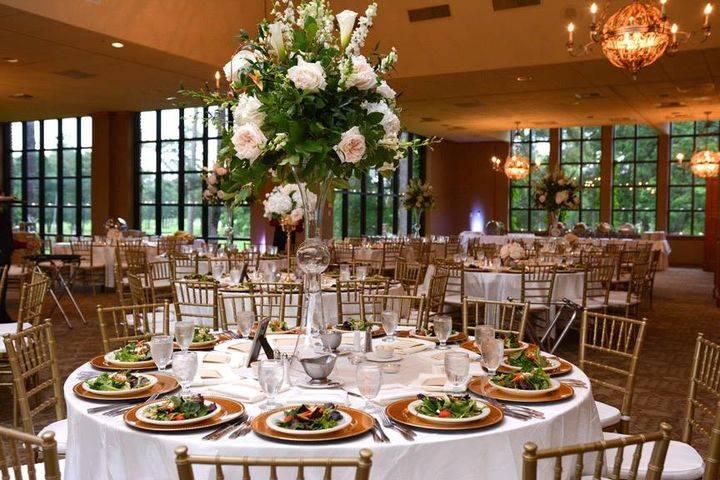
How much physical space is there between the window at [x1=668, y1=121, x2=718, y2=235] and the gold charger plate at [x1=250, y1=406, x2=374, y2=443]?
65.3ft

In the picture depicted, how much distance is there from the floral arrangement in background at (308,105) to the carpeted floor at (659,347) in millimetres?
3067

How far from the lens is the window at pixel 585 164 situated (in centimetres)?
2106

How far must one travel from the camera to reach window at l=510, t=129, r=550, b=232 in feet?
71.2

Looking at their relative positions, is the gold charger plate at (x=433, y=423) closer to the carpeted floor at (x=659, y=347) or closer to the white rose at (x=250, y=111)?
the white rose at (x=250, y=111)

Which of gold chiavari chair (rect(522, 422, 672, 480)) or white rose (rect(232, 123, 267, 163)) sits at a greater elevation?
white rose (rect(232, 123, 267, 163))

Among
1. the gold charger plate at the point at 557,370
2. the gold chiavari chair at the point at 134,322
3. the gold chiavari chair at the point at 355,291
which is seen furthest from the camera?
the gold chiavari chair at the point at 355,291

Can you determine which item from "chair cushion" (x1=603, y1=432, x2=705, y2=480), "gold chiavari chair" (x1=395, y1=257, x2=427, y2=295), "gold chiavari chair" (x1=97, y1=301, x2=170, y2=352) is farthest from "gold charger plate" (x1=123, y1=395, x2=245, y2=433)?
"gold chiavari chair" (x1=395, y1=257, x2=427, y2=295)

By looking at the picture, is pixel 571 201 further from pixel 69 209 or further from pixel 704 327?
pixel 69 209

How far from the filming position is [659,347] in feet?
25.2

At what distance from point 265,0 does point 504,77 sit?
394cm

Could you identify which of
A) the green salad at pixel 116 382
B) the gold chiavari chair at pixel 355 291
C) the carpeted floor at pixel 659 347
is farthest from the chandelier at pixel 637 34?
the green salad at pixel 116 382

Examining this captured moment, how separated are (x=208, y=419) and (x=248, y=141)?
1056 millimetres

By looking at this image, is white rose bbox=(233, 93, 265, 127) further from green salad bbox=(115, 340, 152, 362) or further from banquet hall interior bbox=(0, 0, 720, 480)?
green salad bbox=(115, 340, 152, 362)

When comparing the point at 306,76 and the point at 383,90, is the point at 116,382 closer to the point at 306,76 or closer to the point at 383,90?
the point at 306,76
